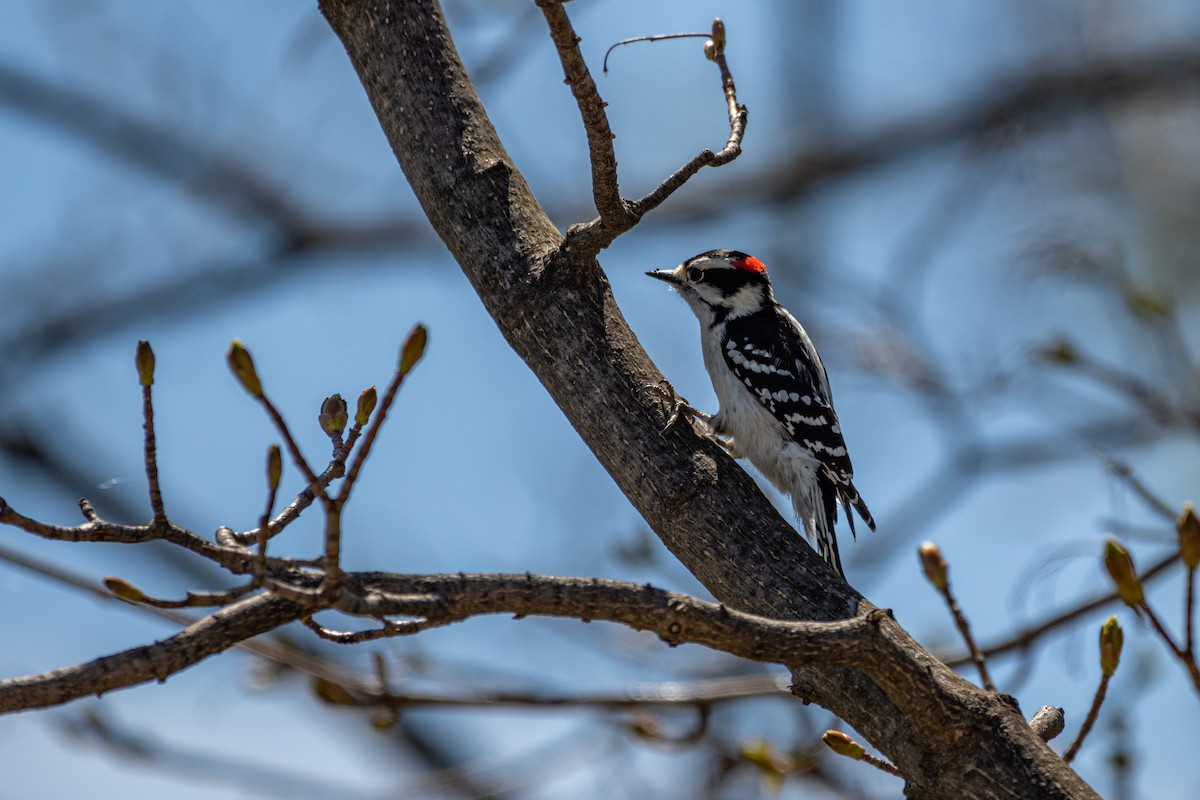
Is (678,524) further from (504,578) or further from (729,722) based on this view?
(729,722)

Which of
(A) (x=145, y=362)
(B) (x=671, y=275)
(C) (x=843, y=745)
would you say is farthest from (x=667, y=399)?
(B) (x=671, y=275)

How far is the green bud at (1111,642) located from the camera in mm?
2607

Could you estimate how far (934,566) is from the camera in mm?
2945

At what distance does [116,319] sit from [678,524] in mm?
8389

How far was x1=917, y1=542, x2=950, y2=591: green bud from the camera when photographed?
116 inches

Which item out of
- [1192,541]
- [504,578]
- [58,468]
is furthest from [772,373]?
[58,468]

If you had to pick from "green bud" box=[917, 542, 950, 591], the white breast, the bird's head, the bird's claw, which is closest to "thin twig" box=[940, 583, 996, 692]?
"green bud" box=[917, 542, 950, 591]

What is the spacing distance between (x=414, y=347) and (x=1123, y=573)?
152 cm

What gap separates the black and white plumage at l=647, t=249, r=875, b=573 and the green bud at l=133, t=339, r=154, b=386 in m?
3.24

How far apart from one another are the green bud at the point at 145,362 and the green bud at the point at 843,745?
1.61m

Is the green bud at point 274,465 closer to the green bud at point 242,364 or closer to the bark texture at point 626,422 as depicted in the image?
the green bud at point 242,364

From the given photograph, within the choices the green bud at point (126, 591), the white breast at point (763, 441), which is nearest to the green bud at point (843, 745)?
the green bud at point (126, 591)

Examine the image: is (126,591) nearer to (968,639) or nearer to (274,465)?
(274,465)

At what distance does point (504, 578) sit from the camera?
1.97 m
